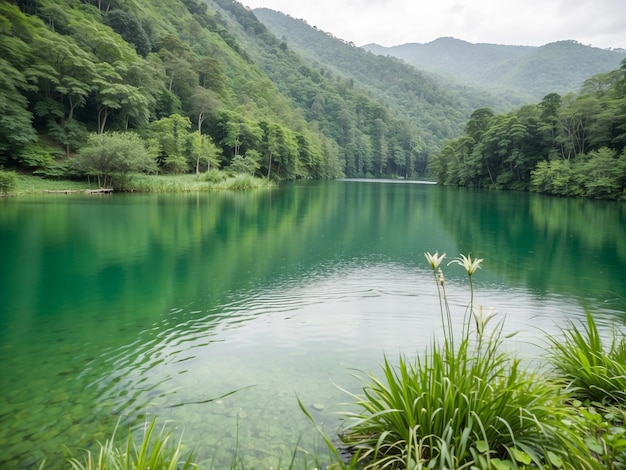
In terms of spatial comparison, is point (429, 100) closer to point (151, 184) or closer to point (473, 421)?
point (151, 184)

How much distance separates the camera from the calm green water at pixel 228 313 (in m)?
4.10

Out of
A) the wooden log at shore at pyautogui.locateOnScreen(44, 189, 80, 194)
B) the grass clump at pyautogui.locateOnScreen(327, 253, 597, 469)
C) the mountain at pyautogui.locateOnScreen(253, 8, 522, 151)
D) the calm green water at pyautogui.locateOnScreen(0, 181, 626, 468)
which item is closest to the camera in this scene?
the grass clump at pyautogui.locateOnScreen(327, 253, 597, 469)

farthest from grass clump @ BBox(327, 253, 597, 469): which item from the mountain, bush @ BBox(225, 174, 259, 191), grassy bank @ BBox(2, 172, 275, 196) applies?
the mountain

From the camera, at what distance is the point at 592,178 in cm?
3956

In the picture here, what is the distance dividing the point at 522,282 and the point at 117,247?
1233 centimetres

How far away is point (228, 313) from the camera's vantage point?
25.3 ft

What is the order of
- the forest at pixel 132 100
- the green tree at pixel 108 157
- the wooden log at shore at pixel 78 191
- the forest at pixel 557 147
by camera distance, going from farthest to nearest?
the forest at pixel 557 147
the forest at pixel 132 100
the green tree at pixel 108 157
the wooden log at shore at pixel 78 191

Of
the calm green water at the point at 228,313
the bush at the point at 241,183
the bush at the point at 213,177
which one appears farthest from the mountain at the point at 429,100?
the calm green water at the point at 228,313

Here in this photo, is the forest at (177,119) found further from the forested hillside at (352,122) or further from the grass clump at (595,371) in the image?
the grass clump at (595,371)

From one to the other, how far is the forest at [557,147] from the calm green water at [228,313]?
2600cm

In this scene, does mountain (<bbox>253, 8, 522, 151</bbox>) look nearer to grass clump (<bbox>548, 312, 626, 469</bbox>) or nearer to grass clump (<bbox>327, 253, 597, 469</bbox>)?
grass clump (<bbox>548, 312, 626, 469</bbox>)

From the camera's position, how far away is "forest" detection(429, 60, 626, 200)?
3916cm

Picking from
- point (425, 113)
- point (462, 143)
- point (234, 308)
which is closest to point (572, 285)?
point (234, 308)

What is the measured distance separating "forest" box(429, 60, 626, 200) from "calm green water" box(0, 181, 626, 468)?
25998 mm
